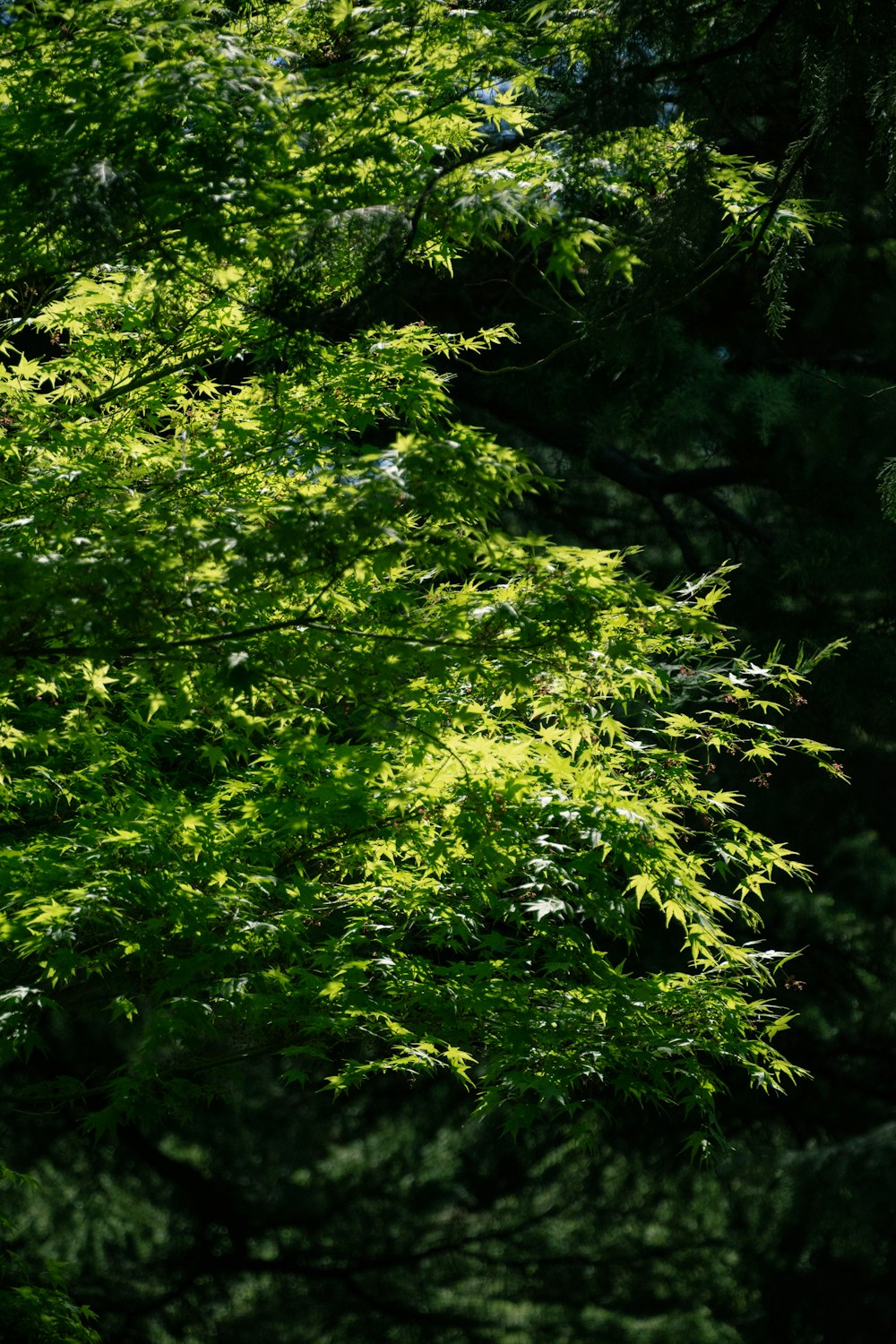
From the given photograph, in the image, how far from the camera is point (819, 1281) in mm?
8062

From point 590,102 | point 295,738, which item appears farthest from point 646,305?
point 295,738

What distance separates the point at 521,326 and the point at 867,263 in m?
2.32

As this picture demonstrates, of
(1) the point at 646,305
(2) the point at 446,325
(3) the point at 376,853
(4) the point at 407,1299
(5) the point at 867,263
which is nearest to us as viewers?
(1) the point at 646,305

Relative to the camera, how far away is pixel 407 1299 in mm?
9367

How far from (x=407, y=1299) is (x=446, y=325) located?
7.05m

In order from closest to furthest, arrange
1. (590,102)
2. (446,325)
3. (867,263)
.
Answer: (590,102)
(446,325)
(867,263)

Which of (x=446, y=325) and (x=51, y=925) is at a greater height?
(x=446, y=325)

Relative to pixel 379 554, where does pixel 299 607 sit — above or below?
below

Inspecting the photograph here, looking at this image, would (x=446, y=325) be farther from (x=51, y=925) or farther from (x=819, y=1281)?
(x=819, y=1281)

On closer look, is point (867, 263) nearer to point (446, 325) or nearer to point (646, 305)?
point (446, 325)

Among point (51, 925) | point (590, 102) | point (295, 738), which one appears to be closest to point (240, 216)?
point (590, 102)

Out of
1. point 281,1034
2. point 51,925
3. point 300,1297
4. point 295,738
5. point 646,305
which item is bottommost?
point 300,1297

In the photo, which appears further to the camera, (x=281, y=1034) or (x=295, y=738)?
(x=281, y=1034)

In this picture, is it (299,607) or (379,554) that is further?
(299,607)
